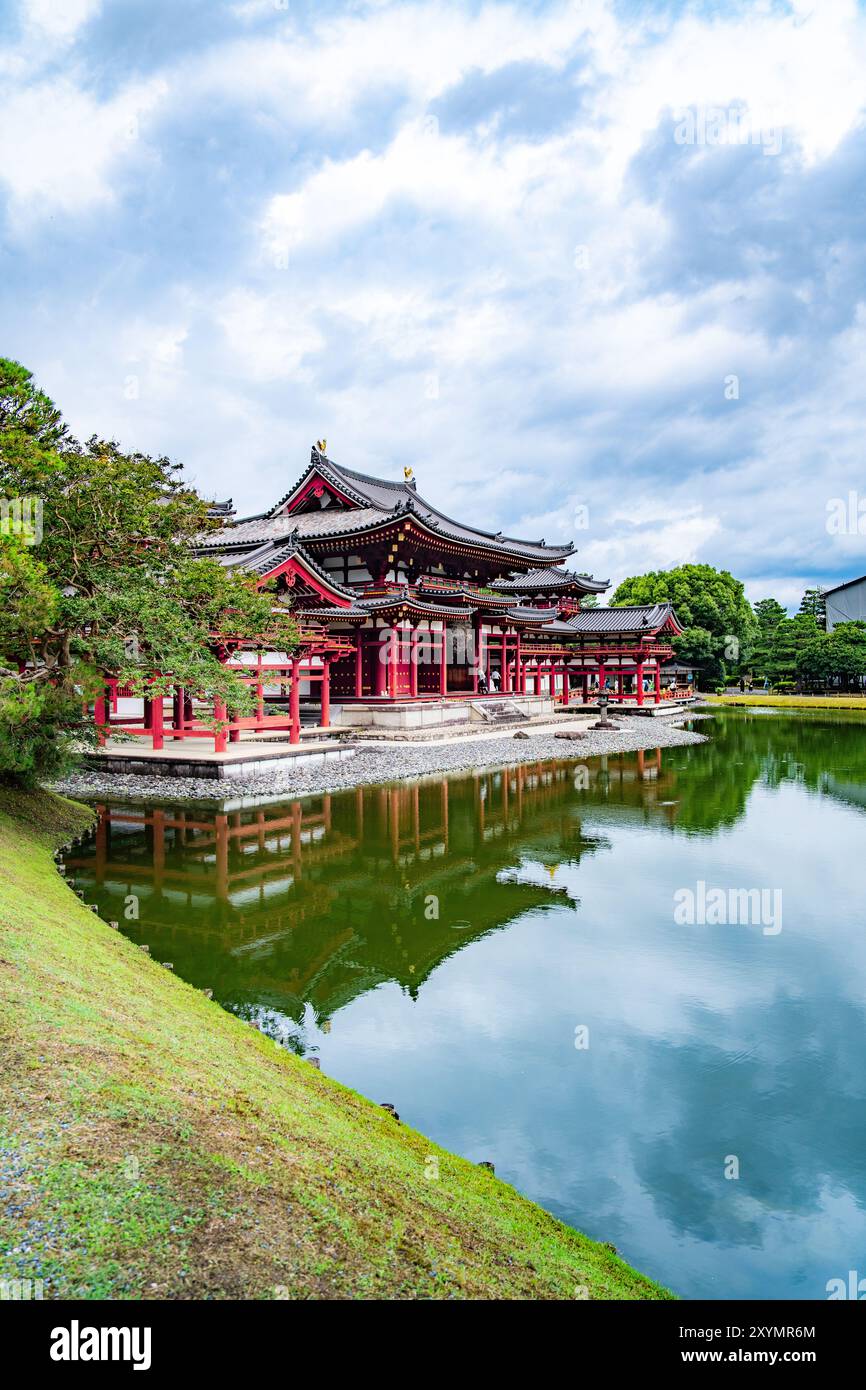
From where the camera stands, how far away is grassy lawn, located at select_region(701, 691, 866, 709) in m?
49.8

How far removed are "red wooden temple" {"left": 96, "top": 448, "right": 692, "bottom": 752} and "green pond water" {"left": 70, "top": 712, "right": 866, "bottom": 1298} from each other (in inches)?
257

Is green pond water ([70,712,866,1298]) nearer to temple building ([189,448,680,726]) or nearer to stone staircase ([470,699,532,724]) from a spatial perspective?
temple building ([189,448,680,726])

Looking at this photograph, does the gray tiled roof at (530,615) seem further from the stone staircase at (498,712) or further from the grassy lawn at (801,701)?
the grassy lawn at (801,701)

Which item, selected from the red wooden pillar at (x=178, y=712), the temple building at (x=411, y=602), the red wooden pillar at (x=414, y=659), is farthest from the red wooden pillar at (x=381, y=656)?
the red wooden pillar at (x=178, y=712)

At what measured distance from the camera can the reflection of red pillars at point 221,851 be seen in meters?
11.0

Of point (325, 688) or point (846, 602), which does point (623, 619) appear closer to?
point (325, 688)

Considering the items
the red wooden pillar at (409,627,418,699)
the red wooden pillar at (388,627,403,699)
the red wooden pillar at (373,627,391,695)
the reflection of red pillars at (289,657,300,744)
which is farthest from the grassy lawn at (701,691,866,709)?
the reflection of red pillars at (289,657,300,744)

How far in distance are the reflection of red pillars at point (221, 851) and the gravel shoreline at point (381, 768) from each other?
2006 millimetres

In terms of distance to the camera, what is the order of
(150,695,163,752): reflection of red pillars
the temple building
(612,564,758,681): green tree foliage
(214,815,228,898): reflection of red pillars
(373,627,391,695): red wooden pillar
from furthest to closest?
(612,564,758,681): green tree foliage
(373,627,391,695): red wooden pillar
the temple building
(150,695,163,752): reflection of red pillars
(214,815,228,898): reflection of red pillars

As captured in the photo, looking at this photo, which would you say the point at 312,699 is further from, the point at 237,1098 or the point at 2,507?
the point at 237,1098

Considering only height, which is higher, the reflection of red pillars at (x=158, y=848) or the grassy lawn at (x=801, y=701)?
the grassy lawn at (x=801, y=701)
